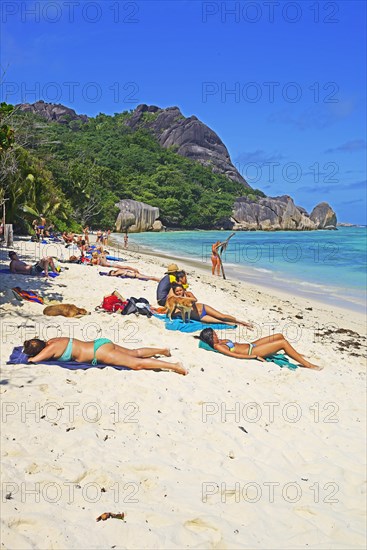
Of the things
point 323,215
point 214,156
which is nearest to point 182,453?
point 214,156

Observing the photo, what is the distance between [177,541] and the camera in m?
2.66

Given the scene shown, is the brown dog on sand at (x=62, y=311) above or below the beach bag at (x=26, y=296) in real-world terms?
below

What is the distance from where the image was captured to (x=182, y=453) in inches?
146

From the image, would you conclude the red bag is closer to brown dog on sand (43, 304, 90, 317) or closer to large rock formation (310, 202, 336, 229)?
brown dog on sand (43, 304, 90, 317)

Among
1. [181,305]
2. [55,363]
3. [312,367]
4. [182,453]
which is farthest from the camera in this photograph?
[181,305]

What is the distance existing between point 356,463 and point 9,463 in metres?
2.97

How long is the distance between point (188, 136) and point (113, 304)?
302 feet

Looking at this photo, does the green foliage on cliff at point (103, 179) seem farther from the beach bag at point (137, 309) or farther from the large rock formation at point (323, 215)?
the large rock formation at point (323, 215)

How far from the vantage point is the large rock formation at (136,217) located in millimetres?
46656

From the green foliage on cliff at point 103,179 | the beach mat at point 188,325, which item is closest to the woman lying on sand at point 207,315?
the beach mat at point 188,325

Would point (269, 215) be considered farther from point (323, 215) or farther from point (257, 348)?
point (257, 348)

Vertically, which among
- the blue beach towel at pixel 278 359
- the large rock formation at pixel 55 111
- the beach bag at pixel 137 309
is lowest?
the blue beach towel at pixel 278 359

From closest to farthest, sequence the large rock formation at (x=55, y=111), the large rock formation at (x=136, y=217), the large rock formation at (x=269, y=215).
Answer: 1. the large rock formation at (x=136, y=217)
2. the large rock formation at (x=269, y=215)
3. the large rock formation at (x=55, y=111)

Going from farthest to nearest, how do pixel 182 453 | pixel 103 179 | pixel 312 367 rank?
pixel 103 179 < pixel 312 367 < pixel 182 453
